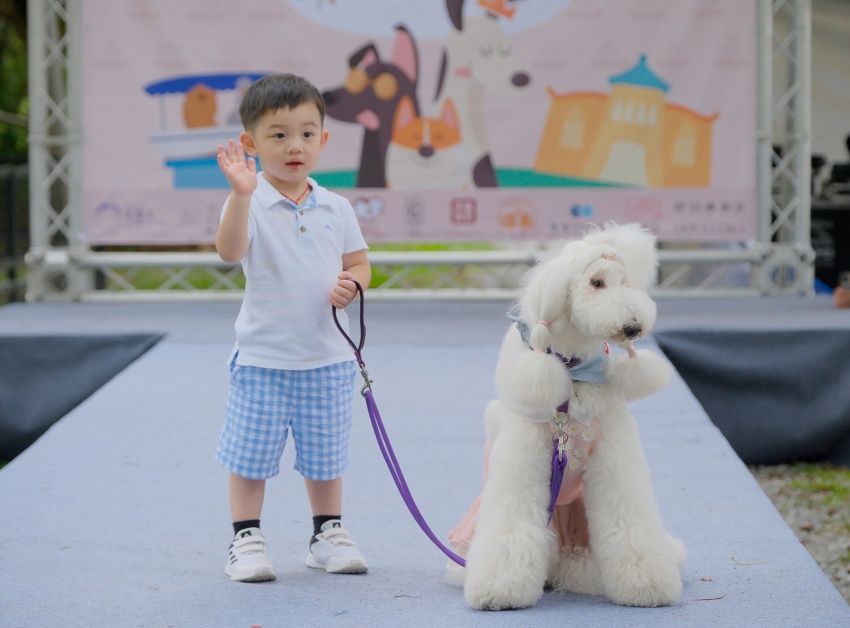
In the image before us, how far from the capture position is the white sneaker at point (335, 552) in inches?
101

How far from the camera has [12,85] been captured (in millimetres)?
13781

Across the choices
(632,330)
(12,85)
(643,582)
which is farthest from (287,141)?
(12,85)

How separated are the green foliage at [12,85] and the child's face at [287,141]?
11225mm

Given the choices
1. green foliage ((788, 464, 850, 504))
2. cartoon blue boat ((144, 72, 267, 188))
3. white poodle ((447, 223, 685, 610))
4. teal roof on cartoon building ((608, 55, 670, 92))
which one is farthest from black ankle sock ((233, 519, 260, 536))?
teal roof on cartoon building ((608, 55, 670, 92))

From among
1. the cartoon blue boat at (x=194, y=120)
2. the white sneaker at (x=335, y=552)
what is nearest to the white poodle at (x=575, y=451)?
the white sneaker at (x=335, y=552)

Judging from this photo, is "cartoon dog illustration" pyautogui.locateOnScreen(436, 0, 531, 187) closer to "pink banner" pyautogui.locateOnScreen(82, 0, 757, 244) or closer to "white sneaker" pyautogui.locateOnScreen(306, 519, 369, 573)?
"pink banner" pyautogui.locateOnScreen(82, 0, 757, 244)

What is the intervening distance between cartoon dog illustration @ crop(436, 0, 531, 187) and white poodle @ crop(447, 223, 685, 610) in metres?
4.18

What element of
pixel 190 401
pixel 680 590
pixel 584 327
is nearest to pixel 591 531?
pixel 680 590

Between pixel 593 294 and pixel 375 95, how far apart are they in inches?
176

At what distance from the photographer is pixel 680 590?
2275 millimetres

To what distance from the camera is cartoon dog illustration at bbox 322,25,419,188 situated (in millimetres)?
6332

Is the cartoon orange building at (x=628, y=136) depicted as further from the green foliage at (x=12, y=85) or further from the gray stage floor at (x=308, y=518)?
the green foliage at (x=12, y=85)

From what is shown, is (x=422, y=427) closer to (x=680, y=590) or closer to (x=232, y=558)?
(x=232, y=558)

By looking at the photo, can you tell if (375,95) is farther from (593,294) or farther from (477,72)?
(593,294)
